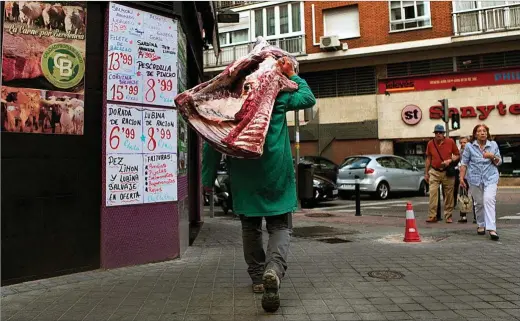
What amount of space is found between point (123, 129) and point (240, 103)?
76.3 inches

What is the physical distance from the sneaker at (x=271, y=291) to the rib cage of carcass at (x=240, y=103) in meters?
0.97

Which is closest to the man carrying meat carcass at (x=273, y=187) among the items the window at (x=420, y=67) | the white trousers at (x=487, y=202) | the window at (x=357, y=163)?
the white trousers at (x=487, y=202)

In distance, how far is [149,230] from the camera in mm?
5375

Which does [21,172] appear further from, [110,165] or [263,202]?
[263,202]

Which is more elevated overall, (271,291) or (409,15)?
(409,15)

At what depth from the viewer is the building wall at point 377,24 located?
21406 mm

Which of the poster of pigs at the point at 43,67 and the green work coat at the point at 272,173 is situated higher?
the poster of pigs at the point at 43,67

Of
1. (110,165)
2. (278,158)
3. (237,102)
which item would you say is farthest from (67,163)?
(278,158)

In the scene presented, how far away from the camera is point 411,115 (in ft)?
72.7

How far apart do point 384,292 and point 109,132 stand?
3481mm

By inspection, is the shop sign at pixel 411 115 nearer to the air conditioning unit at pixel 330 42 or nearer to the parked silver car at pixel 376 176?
the air conditioning unit at pixel 330 42

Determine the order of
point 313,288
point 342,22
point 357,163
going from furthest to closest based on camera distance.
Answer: point 342,22 < point 357,163 < point 313,288

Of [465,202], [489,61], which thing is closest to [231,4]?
[489,61]

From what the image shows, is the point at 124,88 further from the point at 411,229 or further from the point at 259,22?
the point at 259,22
